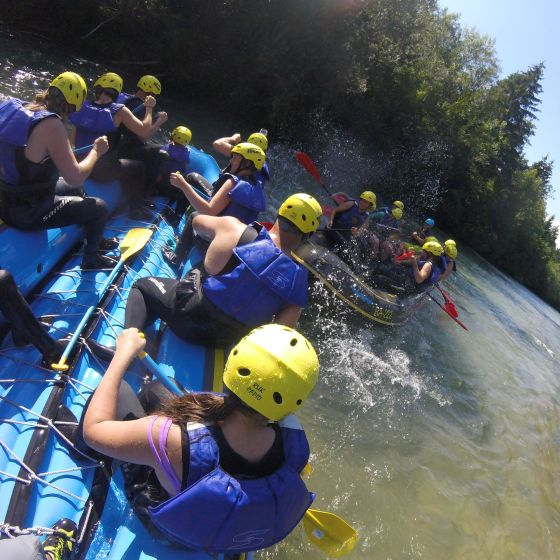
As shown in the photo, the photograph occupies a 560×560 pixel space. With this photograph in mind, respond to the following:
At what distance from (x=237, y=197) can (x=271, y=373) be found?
9.92 feet

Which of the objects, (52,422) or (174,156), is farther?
(174,156)

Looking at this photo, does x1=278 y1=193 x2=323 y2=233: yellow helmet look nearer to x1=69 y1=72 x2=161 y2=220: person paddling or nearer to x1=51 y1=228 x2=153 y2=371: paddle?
x1=51 y1=228 x2=153 y2=371: paddle

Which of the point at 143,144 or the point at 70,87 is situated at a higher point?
the point at 70,87

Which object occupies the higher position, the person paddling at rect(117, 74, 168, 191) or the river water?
the person paddling at rect(117, 74, 168, 191)

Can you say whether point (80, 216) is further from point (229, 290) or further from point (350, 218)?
point (350, 218)

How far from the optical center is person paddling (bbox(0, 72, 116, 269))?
9.04 feet

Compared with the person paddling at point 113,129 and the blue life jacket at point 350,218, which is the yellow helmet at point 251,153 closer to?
the person paddling at point 113,129

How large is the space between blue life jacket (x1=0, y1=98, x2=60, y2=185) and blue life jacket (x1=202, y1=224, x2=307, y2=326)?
1456 millimetres

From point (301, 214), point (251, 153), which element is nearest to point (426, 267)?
point (251, 153)

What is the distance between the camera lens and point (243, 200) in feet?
14.4

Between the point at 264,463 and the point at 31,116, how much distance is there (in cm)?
252

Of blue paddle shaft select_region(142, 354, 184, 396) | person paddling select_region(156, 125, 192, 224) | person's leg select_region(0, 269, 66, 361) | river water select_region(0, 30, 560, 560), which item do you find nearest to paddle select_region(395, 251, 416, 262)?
river water select_region(0, 30, 560, 560)

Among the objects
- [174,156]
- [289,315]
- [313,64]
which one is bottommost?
[174,156]

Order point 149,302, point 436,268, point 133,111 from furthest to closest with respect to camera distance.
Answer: point 436,268
point 133,111
point 149,302
